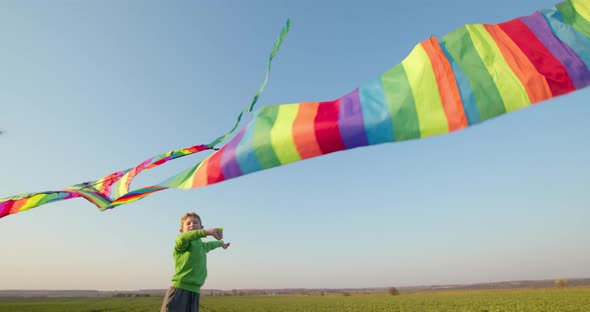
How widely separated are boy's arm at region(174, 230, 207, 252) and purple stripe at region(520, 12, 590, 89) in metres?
2.99

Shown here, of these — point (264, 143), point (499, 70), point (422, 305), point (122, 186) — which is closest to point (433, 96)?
point (499, 70)

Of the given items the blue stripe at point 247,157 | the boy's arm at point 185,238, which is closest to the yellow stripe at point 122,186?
the boy's arm at point 185,238

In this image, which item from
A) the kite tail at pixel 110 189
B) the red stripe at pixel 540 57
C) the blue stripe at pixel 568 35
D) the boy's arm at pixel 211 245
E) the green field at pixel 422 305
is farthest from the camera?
the green field at pixel 422 305

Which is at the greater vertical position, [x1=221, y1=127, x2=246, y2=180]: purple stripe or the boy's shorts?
[x1=221, y1=127, x2=246, y2=180]: purple stripe

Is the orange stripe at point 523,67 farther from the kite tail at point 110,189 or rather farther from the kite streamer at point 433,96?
the kite tail at point 110,189

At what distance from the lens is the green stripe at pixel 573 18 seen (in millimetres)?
2389

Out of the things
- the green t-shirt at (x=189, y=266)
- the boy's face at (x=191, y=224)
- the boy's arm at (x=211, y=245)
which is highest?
the boy's face at (x=191, y=224)

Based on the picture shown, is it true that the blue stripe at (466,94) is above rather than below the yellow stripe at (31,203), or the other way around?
above

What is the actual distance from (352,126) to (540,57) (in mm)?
1378

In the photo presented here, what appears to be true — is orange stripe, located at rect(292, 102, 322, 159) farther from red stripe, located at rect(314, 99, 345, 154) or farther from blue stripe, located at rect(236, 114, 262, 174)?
blue stripe, located at rect(236, 114, 262, 174)

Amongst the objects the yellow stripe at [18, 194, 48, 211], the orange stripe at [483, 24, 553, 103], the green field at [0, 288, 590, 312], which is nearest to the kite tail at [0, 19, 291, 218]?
the yellow stripe at [18, 194, 48, 211]

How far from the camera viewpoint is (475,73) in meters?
2.12

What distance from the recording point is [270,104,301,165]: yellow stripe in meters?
1.90

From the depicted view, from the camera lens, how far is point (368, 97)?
2020 mm
